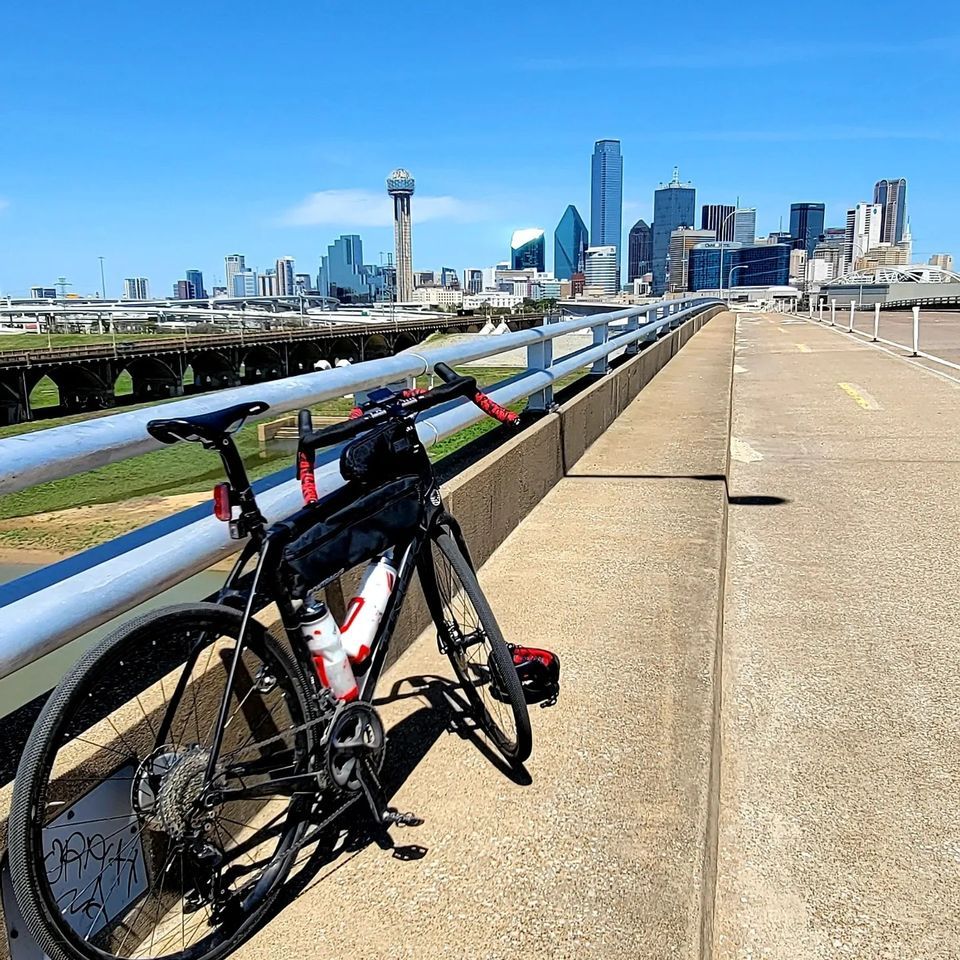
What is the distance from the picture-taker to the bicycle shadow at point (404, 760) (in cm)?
256

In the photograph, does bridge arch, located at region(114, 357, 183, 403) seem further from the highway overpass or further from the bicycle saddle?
the bicycle saddle

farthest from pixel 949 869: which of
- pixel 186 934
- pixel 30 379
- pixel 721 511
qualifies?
pixel 30 379

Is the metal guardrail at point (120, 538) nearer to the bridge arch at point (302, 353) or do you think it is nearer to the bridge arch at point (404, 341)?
the bridge arch at point (302, 353)

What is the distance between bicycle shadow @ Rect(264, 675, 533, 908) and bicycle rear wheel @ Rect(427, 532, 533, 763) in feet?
0.47

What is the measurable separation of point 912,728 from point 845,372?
14.1 m

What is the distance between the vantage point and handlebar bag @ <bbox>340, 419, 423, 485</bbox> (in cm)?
262

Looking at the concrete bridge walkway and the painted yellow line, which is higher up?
the concrete bridge walkway

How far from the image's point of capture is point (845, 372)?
16453mm

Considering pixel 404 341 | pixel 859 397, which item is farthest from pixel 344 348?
pixel 859 397

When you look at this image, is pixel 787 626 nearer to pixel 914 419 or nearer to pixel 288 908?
pixel 288 908

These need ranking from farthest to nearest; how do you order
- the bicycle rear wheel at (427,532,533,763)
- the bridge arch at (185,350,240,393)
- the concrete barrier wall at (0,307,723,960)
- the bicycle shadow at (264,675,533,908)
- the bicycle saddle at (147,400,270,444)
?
1. the bridge arch at (185,350,240,393)
2. the concrete barrier wall at (0,307,723,960)
3. the bicycle rear wheel at (427,532,533,763)
4. the bicycle shadow at (264,675,533,908)
5. the bicycle saddle at (147,400,270,444)

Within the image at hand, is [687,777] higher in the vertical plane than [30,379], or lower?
higher

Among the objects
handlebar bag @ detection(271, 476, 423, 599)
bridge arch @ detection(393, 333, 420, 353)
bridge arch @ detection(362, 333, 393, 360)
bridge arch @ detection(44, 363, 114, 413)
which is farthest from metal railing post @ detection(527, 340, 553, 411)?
bridge arch @ detection(393, 333, 420, 353)

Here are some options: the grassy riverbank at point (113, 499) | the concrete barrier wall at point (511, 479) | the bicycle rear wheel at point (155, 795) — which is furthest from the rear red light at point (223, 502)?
the grassy riverbank at point (113, 499)
